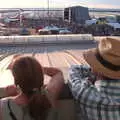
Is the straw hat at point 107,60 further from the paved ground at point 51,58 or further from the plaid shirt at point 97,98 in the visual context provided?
the paved ground at point 51,58

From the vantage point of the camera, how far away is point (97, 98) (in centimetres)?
227

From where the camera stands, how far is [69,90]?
8.31ft

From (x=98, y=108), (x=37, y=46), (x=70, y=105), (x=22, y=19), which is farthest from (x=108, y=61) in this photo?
(x=22, y=19)

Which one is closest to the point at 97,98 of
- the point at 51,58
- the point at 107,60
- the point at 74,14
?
the point at 107,60

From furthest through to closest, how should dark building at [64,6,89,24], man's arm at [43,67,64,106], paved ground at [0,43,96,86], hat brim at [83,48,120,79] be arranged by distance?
dark building at [64,6,89,24] < paved ground at [0,43,96,86] < man's arm at [43,67,64,106] < hat brim at [83,48,120,79]

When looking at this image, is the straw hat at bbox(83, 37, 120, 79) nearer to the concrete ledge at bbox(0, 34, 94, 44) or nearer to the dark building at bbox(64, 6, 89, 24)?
the concrete ledge at bbox(0, 34, 94, 44)

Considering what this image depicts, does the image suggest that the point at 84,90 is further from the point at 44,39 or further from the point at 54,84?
the point at 44,39

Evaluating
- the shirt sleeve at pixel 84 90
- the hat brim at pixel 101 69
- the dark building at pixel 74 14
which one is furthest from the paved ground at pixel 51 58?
the dark building at pixel 74 14

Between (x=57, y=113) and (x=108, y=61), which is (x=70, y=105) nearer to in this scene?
(x=57, y=113)

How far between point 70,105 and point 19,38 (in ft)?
12.2

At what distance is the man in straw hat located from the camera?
2.24 metres

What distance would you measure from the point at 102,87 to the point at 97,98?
0.22 ft

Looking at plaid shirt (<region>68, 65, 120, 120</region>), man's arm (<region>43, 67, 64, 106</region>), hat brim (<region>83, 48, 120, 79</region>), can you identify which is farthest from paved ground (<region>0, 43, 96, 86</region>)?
hat brim (<region>83, 48, 120, 79</region>)

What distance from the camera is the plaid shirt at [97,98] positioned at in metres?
2.25
